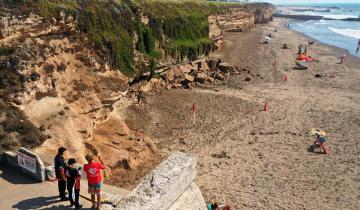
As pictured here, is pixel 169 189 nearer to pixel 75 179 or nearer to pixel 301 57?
pixel 75 179

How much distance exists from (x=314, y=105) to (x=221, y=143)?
10.3 metres

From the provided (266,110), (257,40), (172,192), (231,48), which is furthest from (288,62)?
(172,192)

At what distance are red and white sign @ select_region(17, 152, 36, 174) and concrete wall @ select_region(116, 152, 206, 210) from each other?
4.15 metres

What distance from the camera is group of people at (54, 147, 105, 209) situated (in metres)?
9.09

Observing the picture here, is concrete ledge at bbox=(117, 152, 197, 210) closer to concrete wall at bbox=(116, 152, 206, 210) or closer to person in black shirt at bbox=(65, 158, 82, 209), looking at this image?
concrete wall at bbox=(116, 152, 206, 210)

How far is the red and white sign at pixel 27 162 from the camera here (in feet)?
34.7

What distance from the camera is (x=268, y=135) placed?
22359 mm

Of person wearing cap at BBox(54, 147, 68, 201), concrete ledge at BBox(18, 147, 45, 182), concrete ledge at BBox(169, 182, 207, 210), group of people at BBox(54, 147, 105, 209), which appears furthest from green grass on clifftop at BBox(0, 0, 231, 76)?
concrete ledge at BBox(169, 182, 207, 210)

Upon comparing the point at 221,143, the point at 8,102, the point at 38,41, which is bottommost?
the point at 221,143

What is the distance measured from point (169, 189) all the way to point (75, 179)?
2885 mm

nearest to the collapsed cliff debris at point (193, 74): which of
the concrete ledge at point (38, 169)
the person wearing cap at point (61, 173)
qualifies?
the concrete ledge at point (38, 169)

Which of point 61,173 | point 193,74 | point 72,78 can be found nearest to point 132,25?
point 193,74

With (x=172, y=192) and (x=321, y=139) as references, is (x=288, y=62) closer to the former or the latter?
(x=321, y=139)

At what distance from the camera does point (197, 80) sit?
32.0 m
